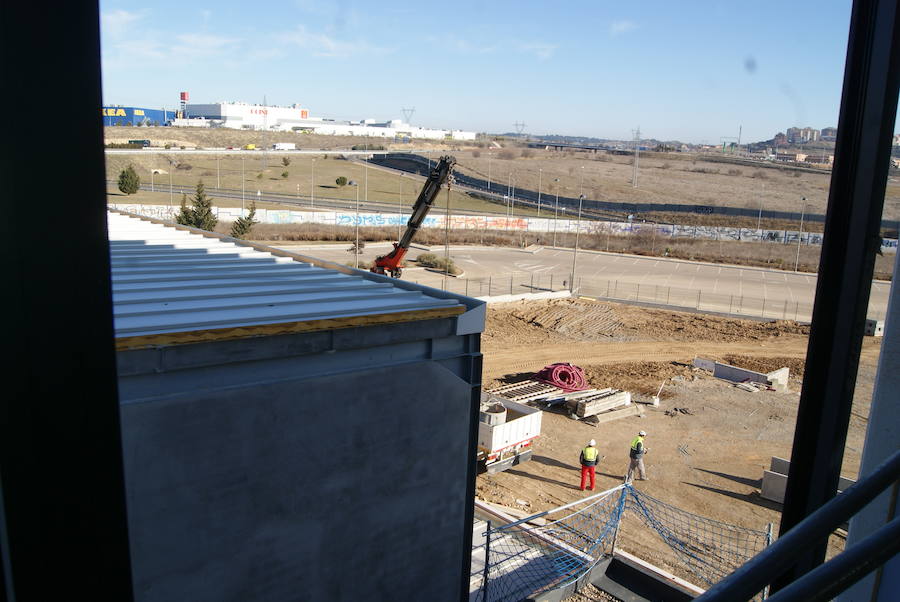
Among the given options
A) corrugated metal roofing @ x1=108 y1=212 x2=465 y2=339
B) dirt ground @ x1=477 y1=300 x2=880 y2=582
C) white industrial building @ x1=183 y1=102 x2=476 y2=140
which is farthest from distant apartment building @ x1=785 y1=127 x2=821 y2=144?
corrugated metal roofing @ x1=108 y1=212 x2=465 y2=339

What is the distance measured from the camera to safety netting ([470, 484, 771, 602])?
9.56 m

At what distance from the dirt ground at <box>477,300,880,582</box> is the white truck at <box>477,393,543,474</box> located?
29 cm

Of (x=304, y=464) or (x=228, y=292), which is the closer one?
(x=304, y=464)

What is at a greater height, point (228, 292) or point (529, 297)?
point (228, 292)

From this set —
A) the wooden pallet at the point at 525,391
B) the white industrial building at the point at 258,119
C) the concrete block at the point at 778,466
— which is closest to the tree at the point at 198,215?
the wooden pallet at the point at 525,391

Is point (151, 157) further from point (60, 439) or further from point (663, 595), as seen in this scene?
point (60, 439)

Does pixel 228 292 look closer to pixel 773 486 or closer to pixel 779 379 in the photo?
pixel 773 486

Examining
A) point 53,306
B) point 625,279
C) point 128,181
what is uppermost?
point 53,306

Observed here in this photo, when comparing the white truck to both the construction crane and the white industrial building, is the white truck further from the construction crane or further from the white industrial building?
the white industrial building

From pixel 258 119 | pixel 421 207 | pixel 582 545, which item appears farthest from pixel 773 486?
pixel 258 119

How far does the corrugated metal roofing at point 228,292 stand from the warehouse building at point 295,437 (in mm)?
38

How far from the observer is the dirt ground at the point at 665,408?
1391 cm

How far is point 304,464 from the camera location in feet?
19.7

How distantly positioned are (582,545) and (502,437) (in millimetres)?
3928
